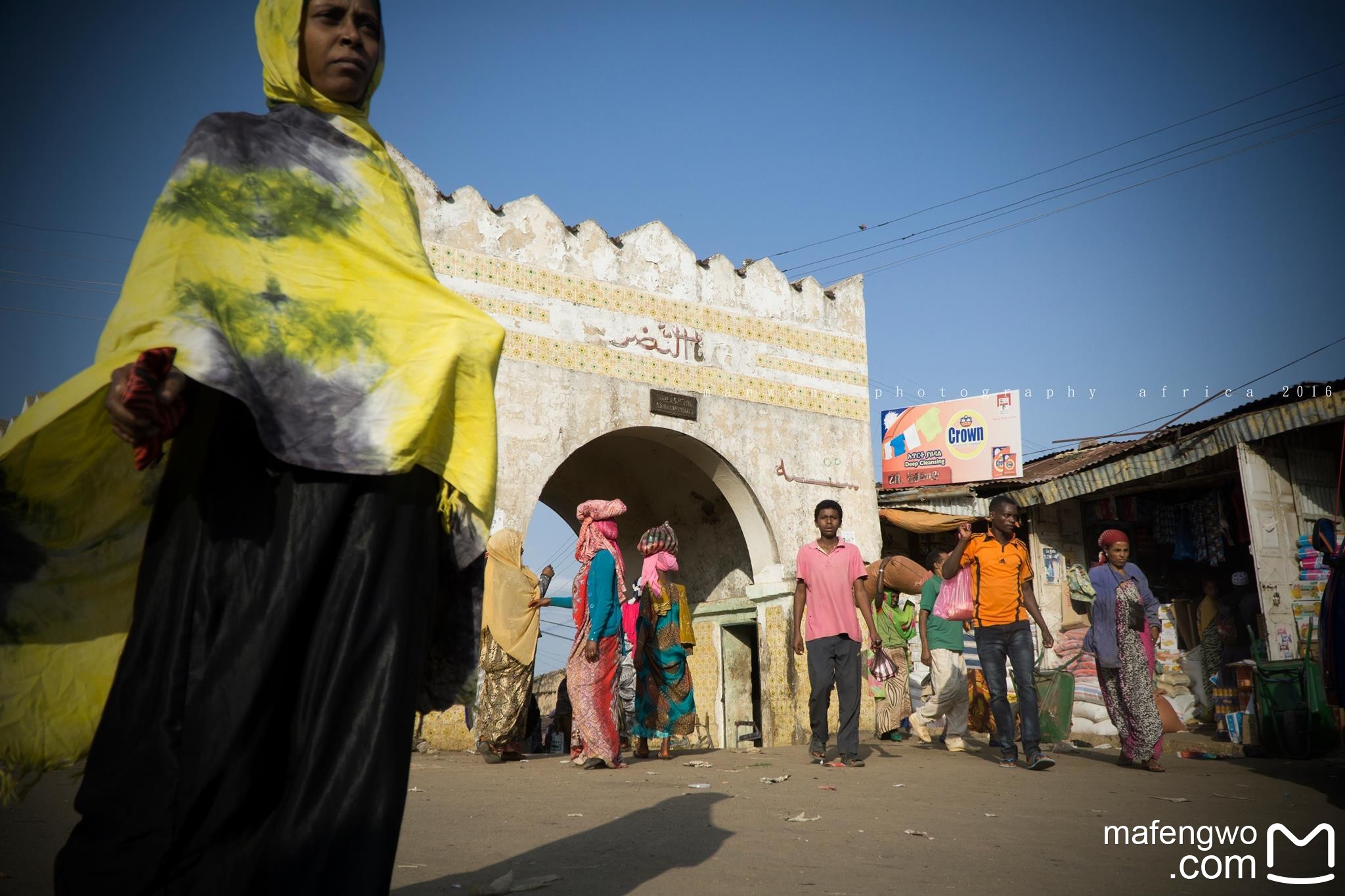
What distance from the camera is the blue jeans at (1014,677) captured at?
7.30 meters

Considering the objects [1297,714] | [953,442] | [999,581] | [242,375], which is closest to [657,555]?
[999,581]

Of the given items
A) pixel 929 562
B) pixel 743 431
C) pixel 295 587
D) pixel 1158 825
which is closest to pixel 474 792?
pixel 1158 825

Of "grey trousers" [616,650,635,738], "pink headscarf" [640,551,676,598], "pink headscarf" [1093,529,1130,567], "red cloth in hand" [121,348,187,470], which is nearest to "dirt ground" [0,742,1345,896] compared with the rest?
"red cloth in hand" [121,348,187,470]

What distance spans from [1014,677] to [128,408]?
22.7ft

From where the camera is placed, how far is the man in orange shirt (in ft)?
24.2

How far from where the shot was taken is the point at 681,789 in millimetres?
5449

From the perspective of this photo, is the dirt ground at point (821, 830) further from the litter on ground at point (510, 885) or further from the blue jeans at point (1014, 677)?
the blue jeans at point (1014, 677)

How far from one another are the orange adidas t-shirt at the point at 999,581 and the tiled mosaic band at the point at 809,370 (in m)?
5.00

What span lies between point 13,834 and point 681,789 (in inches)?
118

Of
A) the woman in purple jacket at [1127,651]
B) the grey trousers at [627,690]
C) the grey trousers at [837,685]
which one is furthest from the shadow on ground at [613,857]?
the grey trousers at [627,690]

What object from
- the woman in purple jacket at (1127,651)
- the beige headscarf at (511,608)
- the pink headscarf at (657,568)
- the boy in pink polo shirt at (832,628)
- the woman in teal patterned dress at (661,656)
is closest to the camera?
the woman in purple jacket at (1127,651)

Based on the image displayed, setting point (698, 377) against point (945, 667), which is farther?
point (698, 377)

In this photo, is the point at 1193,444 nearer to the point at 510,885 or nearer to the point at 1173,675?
the point at 1173,675

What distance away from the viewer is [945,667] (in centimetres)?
953
